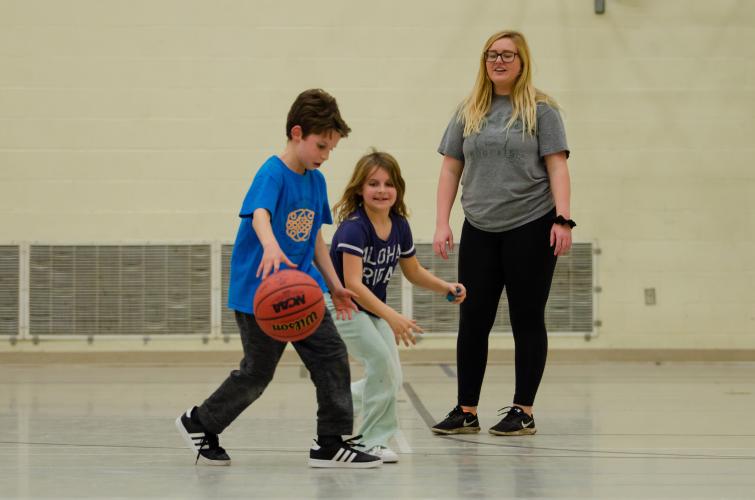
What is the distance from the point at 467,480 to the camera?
3.23 m

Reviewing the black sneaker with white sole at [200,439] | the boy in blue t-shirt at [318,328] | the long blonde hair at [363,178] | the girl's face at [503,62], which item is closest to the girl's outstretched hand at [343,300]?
the boy in blue t-shirt at [318,328]

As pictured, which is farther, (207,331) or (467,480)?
(207,331)

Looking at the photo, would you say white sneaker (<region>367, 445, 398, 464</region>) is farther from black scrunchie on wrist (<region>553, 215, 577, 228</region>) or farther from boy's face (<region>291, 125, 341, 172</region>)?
black scrunchie on wrist (<region>553, 215, 577, 228</region>)

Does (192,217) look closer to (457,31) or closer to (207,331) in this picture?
(207,331)

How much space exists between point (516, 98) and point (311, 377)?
1413 millimetres

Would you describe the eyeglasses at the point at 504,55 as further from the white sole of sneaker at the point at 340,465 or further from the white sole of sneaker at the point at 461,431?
the white sole of sneaker at the point at 340,465

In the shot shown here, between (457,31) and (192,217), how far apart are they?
207cm

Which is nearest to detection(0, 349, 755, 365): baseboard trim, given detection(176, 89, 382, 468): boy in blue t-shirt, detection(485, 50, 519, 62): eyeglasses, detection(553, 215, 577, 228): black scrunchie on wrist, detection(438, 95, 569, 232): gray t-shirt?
detection(438, 95, 569, 232): gray t-shirt

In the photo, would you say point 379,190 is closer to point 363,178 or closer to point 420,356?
point 363,178

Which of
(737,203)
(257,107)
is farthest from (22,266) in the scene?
(737,203)

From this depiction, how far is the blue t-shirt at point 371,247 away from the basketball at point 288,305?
0.38 meters

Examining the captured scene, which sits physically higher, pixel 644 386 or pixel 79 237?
pixel 79 237

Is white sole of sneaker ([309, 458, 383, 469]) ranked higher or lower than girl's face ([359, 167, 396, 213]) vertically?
lower

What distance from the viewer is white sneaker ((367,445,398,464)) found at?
3.54 m
